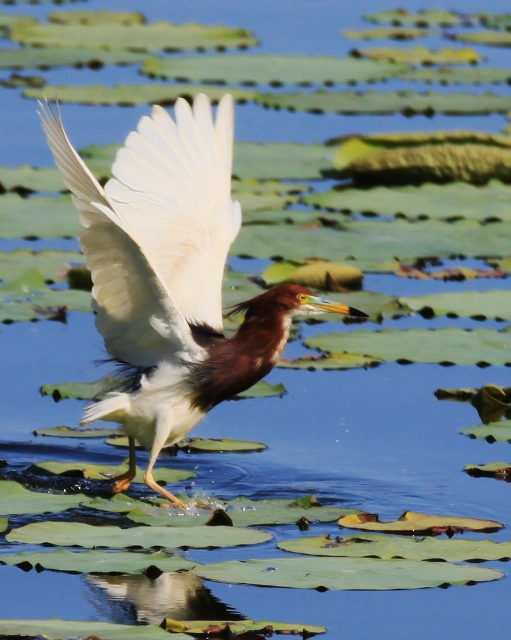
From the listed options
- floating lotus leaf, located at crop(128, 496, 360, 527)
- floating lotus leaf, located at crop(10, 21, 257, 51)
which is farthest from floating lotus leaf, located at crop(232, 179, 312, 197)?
floating lotus leaf, located at crop(10, 21, 257, 51)

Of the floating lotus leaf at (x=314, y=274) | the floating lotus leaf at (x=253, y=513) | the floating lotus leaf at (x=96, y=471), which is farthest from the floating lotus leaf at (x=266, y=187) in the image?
the floating lotus leaf at (x=253, y=513)

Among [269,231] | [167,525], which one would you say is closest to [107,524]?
[167,525]

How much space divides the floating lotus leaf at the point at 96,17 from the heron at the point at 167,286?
8.73m

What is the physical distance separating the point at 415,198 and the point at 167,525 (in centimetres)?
492

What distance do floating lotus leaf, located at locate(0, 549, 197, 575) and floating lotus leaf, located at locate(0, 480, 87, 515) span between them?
48 centimetres

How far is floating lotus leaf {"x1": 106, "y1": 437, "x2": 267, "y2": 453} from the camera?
590cm

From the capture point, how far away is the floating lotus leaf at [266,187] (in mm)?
9398

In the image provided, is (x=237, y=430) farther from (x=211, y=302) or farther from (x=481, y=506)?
(x=481, y=506)

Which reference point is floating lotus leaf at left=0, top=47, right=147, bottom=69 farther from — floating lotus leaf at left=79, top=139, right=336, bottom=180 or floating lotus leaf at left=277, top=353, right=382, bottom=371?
floating lotus leaf at left=277, top=353, right=382, bottom=371

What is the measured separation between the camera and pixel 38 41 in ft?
45.1

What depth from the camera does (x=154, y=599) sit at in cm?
432

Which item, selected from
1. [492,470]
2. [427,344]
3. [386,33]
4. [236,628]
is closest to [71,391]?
[427,344]

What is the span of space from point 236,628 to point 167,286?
7.40 feet

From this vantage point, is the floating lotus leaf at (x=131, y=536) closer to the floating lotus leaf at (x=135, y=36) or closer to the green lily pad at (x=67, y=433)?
the green lily pad at (x=67, y=433)
